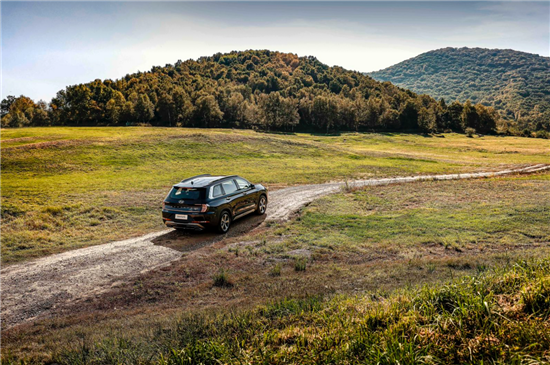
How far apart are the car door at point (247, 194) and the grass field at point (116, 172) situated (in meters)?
4.45

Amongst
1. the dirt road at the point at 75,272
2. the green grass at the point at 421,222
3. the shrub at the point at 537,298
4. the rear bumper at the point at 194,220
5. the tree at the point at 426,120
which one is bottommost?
the dirt road at the point at 75,272

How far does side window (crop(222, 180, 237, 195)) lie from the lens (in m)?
14.5

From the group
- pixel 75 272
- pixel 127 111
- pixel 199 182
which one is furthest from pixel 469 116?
pixel 75 272

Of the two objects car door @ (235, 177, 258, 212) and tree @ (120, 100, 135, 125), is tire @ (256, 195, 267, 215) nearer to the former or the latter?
car door @ (235, 177, 258, 212)

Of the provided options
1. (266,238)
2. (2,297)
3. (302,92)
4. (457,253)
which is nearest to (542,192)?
(457,253)

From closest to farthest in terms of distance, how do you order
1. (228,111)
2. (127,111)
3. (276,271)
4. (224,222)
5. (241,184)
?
(276,271), (224,222), (241,184), (127,111), (228,111)

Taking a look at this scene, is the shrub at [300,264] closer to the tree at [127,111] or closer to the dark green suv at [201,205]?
the dark green suv at [201,205]

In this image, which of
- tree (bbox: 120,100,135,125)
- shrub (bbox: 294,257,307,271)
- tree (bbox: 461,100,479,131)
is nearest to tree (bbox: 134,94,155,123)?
tree (bbox: 120,100,135,125)

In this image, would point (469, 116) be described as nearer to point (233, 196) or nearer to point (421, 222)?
point (421, 222)

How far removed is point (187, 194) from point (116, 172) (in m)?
21.8

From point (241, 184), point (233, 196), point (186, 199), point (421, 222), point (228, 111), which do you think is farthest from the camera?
point (228, 111)

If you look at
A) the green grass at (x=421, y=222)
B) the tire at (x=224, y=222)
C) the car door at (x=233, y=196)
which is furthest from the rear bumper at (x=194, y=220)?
the green grass at (x=421, y=222)

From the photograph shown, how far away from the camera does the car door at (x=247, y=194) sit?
15.6 meters

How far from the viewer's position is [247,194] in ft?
51.8
